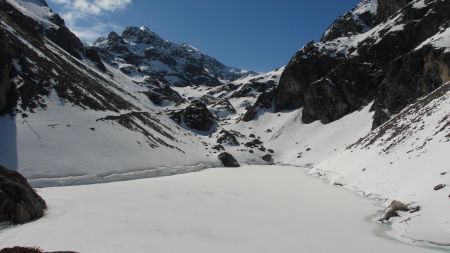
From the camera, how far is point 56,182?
38156mm

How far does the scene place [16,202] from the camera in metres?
23.7

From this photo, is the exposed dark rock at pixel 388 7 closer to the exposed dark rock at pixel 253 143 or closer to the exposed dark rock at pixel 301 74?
the exposed dark rock at pixel 301 74

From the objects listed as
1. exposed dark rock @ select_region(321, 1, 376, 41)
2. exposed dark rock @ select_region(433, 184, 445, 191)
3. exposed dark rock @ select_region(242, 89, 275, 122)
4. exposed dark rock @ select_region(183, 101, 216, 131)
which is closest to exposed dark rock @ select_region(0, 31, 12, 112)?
exposed dark rock @ select_region(433, 184, 445, 191)

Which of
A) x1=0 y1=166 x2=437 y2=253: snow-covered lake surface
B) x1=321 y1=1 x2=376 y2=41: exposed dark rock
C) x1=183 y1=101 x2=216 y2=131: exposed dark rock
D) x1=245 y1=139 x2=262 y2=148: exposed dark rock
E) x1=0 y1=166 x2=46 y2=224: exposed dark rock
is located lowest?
x1=0 y1=166 x2=437 y2=253: snow-covered lake surface

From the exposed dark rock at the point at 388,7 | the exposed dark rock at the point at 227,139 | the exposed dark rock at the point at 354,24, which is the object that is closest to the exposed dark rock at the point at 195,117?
the exposed dark rock at the point at 227,139

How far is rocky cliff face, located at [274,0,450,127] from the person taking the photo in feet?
214

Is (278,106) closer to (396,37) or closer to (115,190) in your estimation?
(396,37)

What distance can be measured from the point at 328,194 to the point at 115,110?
1854 inches

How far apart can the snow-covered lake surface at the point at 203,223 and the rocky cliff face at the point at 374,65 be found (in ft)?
122

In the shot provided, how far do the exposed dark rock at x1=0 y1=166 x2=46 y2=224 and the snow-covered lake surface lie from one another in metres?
1.09

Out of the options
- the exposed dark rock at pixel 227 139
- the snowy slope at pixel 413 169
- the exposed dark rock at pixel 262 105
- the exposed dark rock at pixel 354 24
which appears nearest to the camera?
the snowy slope at pixel 413 169

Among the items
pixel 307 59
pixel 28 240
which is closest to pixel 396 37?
pixel 307 59

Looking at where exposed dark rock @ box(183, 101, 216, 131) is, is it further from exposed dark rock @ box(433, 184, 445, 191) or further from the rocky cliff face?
exposed dark rock @ box(433, 184, 445, 191)

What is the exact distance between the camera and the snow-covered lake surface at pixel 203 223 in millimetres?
18188
